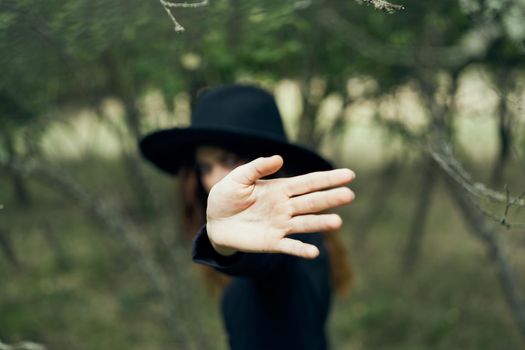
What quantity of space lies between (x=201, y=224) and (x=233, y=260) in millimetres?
1291

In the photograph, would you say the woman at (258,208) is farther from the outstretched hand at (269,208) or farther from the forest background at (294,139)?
the forest background at (294,139)

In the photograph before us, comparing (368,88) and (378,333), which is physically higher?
(368,88)

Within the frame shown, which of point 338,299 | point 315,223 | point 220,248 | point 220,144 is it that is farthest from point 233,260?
point 338,299

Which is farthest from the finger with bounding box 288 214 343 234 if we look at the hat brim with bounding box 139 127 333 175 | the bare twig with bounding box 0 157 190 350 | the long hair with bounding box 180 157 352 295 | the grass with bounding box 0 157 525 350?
the grass with bounding box 0 157 525 350

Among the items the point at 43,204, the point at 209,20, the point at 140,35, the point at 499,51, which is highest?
the point at 209,20

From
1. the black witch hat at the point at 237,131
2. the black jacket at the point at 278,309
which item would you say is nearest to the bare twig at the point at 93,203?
the black witch hat at the point at 237,131

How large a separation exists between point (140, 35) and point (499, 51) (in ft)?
11.7

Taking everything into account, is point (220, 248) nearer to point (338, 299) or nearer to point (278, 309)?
point (278, 309)

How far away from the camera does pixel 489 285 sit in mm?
8039

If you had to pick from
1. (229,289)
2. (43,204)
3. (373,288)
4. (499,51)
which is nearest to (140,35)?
(229,289)

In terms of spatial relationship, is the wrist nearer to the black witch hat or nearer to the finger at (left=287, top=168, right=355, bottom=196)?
the finger at (left=287, top=168, right=355, bottom=196)

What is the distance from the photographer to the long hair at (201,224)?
268 cm

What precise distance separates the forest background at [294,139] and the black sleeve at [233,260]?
1.95 ft

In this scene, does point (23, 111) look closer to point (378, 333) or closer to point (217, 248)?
point (217, 248)
